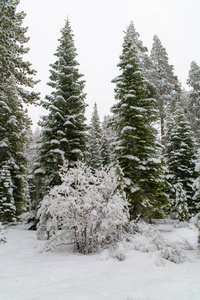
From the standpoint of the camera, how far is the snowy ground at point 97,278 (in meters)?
2.73

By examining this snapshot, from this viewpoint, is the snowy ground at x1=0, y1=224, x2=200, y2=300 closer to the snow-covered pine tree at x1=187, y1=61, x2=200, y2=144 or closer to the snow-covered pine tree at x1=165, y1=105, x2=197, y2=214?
the snow-covered pine tree at x1=165, y1=105, x2=197, y2=214

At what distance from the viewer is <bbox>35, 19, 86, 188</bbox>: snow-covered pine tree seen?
12.1 meters

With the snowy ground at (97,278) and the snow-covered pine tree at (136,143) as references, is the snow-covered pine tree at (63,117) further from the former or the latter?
the snowy ground at (97,278)

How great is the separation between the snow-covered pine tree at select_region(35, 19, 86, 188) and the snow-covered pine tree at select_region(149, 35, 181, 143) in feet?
37.9

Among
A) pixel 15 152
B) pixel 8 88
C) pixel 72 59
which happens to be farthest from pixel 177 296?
pixel 8 88

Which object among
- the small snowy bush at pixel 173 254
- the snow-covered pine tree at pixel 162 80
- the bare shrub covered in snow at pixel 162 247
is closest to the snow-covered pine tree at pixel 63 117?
the bare shrub covered in snow at pixel 162 247

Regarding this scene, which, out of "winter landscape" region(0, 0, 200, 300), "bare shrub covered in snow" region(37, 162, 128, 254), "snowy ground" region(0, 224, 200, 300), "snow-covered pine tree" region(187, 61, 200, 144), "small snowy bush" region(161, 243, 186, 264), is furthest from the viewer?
"snow-covered pine tree" region(187, 61, 200, 144)

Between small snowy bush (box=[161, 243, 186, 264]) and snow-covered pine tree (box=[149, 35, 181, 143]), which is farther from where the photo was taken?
snow-covered pine tree (box=[149, 35, 181, 143])

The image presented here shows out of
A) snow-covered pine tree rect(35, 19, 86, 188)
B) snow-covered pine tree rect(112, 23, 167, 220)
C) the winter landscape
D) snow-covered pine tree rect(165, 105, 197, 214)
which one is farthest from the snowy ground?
snow-covered pine tree rect(165, 105, 197, 214)

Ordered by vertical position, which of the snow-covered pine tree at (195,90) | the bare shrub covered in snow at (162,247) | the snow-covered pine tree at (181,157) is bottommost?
the bare shrub covered in snow at (162,247)

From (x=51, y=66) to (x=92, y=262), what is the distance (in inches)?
544

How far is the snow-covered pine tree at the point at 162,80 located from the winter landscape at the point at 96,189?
5.2 inches

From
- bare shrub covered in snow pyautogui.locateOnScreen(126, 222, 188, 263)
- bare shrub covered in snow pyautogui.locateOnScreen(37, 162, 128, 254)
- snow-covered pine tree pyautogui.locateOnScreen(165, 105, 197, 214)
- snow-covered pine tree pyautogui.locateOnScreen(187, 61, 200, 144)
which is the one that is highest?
snow-covered pine tree pyautogui.locateOnScreen(187, 61, 200, 144)

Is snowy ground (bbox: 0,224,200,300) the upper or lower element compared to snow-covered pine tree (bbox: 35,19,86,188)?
lower
